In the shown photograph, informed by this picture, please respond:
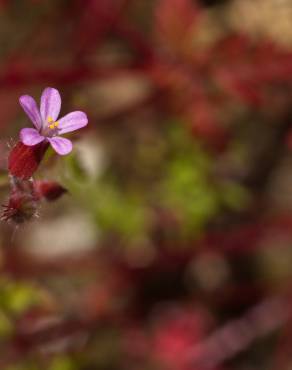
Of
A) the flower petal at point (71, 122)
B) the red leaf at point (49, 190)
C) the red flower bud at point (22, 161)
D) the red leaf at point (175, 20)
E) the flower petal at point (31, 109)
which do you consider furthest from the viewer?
the red leaf at point (175, 20)

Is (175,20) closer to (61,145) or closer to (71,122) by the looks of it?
(71,122)

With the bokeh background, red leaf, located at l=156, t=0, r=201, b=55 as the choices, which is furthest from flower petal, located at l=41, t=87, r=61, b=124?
red leaf, located at l=156, t=0, r=201, b=55

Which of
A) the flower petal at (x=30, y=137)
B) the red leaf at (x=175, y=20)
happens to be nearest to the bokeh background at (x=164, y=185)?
the red leaf at (x=175, y=20)

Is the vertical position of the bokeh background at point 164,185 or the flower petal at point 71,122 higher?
the bokeh background at point 164,185

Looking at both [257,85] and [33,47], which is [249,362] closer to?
[257,85]

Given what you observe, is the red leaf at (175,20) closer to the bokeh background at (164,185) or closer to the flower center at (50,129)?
the bokeh background at (164,185)

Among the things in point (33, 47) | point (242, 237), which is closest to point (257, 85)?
point (242, 237)

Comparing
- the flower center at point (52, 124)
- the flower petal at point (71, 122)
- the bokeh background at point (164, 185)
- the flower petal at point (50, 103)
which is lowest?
the flower petal at point (71, 122)

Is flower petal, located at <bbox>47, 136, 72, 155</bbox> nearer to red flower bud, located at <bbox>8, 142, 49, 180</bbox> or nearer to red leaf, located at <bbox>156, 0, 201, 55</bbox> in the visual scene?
red flower bud, located at <bbox>8, 142, 49, 180</bbox>
